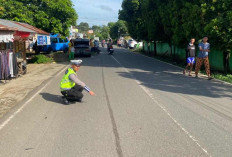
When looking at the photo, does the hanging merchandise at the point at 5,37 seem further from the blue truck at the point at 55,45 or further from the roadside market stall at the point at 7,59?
the blue truck at the point at 55,45

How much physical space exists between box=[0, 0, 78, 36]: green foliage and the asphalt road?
1469 centimetres

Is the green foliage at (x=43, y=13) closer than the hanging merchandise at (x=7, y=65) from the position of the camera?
No

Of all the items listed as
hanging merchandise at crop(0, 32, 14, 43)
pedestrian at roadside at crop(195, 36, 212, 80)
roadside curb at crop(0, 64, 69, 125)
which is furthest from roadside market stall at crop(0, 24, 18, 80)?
pedestrian at roadside at crop(195, 36, 212, 80)

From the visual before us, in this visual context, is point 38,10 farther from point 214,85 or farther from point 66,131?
point 66,131

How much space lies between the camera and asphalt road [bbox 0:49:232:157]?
16.1ft

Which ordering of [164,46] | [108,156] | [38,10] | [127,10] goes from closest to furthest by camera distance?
[108,156]
[38,10]
[164,46]
[127,10]

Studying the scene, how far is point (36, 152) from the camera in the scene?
15.8 feet

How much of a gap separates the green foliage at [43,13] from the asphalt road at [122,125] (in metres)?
14.7

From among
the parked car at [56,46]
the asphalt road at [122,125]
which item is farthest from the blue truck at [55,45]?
the asphalt road at [122,125]

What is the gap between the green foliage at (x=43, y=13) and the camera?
74.2 feet

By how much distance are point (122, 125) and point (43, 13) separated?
20.0m

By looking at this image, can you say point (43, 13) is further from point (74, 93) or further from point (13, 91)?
point (74, 93)

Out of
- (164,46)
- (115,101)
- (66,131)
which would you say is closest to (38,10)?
(164,46)

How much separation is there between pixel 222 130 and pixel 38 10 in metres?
21.6
